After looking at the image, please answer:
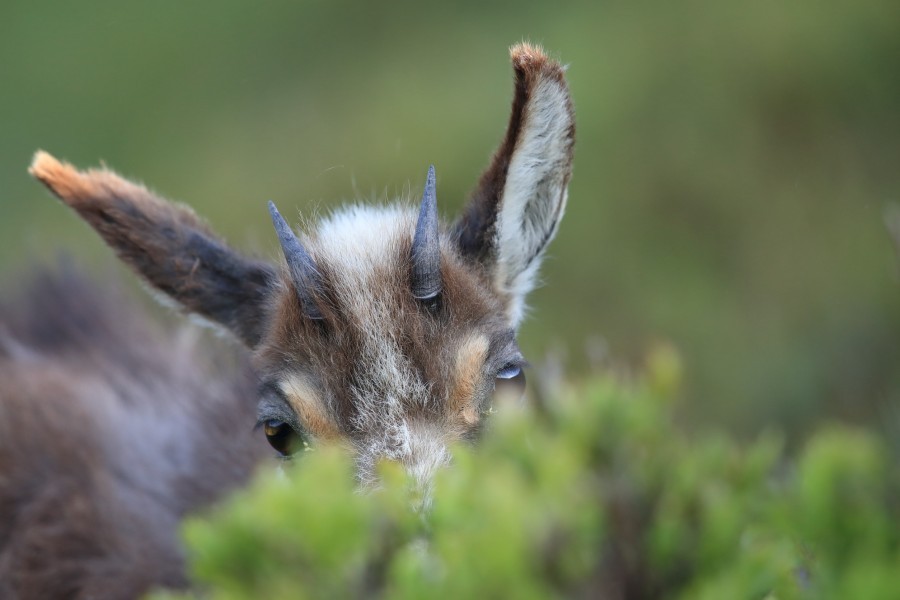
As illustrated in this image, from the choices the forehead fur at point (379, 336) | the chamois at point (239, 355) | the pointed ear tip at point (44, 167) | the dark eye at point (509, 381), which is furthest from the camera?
the pointed ear tip at point (44, 167)

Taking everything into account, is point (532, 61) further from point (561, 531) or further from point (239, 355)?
point (239, 355)

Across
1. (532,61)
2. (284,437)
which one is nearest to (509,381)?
(284,437)

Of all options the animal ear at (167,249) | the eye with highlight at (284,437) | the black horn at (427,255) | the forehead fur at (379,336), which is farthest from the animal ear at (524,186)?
the eye with highlight at (284,437)

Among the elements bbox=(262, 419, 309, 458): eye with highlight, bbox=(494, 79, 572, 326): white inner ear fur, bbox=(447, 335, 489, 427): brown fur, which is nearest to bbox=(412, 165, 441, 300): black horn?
bbox=(447, 335, 489, 427): brown fur

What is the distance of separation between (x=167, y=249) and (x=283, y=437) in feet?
4.57

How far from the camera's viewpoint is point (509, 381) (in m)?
4.92

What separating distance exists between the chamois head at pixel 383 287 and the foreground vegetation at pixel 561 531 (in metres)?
1.24

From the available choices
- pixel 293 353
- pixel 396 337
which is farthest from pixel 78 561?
pixel 396 337

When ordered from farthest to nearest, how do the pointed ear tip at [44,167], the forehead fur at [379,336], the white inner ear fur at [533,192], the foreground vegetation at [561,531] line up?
the pointed ear tip at [44,167] < the white inner ear fur at [533,192] < the forehead fur at [379,336] < the foreground vegetation at [561,531]

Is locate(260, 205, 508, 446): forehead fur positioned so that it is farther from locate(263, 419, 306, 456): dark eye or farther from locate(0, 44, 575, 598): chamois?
locate(263, 419, 306, 456): dark eye

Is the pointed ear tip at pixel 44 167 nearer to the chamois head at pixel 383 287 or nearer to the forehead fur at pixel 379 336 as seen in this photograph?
the chamois head at pixel 383 287

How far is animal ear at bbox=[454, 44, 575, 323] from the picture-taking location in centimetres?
505

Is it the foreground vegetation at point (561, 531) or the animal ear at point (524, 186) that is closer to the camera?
the foreground vegetation at point (561, 531)

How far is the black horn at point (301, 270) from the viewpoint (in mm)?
4926
